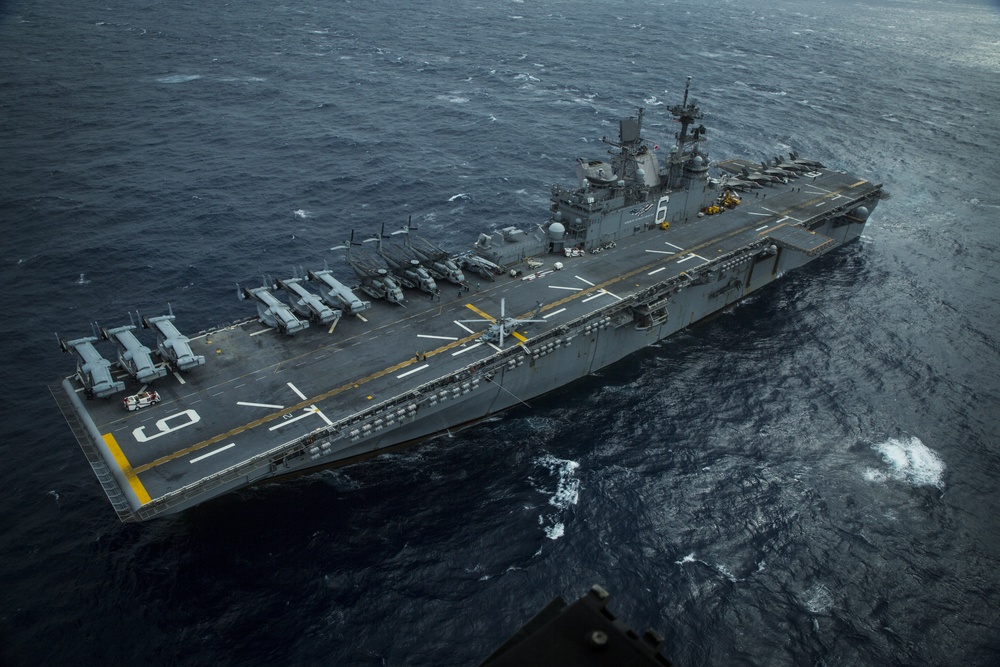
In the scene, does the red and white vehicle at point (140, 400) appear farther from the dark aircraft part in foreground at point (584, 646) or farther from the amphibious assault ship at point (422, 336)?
the dark aircraft part in foreground at point (584, 646)

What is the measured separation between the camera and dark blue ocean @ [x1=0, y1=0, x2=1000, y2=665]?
2923cm

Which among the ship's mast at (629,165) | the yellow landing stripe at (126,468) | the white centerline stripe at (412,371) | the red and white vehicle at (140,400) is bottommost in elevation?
the white centerline stripe at (412,371)

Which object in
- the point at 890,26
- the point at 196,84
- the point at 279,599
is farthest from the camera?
the point at 890,26

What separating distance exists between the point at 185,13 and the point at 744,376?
14382 cm

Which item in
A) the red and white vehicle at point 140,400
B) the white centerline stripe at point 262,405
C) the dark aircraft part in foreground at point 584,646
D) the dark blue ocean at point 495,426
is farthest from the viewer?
the white centerline stripe at point 262,405

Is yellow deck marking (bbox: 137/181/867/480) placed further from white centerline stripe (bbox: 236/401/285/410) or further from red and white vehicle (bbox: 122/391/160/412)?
red and white vehicle (bbox: 122/391/160/412)

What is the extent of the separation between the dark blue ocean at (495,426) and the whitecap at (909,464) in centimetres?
17

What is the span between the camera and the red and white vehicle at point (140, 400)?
34406 mm

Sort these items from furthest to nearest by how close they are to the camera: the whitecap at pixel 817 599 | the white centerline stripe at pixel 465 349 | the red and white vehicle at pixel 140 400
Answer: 1. the white centerline stripe at pixel 465 349
2. the red and white vehicle at pixel 140 400
3. the whitecap at pixel 817 599

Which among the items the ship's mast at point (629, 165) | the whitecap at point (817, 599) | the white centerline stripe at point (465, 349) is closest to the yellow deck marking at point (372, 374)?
the white centerline stripe at point (465, 349)

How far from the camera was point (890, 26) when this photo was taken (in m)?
187

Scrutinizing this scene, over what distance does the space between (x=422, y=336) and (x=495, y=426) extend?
23.4ft

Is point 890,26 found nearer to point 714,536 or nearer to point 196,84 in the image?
point 196,84

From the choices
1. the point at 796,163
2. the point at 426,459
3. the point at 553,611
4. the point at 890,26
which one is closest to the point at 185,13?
the point at 796,163
